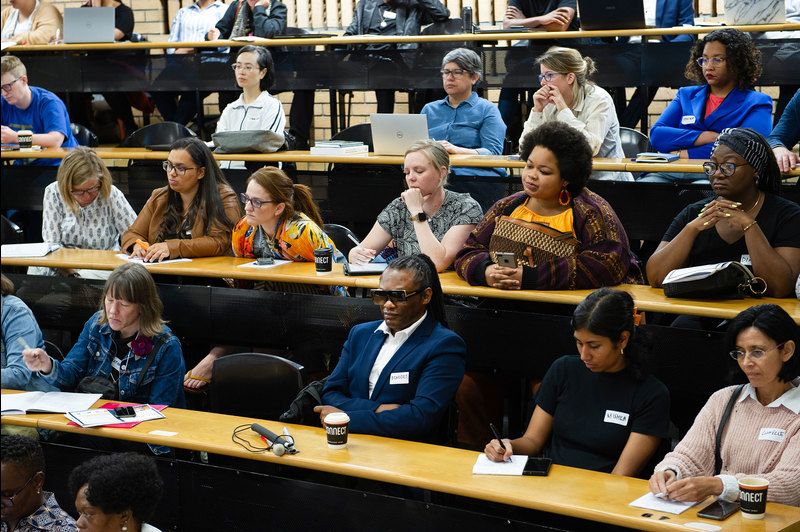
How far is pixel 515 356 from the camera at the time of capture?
3.64 meters

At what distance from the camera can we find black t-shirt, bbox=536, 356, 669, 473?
2832 mm

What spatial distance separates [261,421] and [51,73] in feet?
15.4

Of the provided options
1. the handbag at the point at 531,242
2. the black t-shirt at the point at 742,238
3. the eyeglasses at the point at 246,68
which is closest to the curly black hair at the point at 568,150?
the handbag at the point at 531,242

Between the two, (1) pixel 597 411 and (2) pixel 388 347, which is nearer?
(1) pixel 597 411

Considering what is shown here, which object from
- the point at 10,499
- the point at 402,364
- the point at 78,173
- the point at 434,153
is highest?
the point at 434,153

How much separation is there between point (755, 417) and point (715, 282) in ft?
2.12

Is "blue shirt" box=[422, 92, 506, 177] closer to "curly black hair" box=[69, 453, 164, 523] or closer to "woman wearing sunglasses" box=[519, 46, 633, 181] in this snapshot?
"woman wearing sunglasses" box=[519, 46, 633, 181]

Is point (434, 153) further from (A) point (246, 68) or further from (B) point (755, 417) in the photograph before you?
(A) point (246, 68)

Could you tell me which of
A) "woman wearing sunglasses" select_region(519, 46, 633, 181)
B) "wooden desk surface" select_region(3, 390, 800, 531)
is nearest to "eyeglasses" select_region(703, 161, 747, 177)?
"wooden desk surface" select_region(3, 390, 800, 531)

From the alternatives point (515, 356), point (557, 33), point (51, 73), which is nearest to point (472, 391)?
point (515, 356)

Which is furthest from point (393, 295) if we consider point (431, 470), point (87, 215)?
point (87, 215)

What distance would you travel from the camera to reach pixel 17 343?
3.63 metres

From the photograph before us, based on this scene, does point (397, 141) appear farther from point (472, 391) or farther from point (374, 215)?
point (472, 391)

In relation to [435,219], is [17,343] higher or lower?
lower
